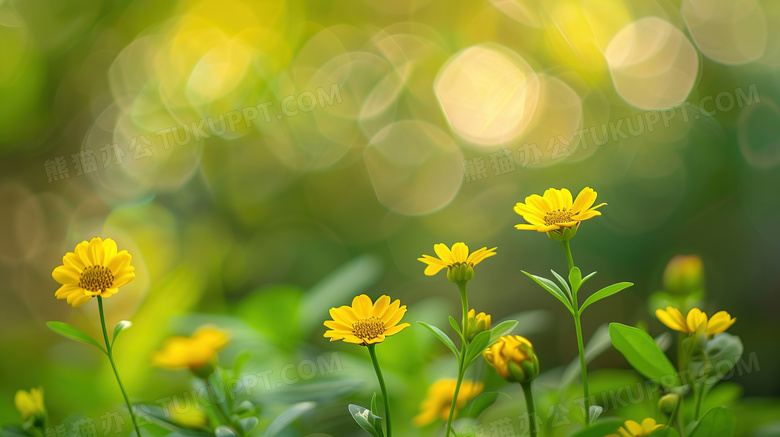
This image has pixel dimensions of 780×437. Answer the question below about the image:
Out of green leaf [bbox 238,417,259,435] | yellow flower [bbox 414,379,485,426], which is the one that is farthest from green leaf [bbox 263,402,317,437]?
yellow flower [bbox 414,379,485,426]

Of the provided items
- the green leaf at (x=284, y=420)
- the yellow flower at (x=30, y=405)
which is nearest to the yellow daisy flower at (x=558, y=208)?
the green leaf at (x=284, y=420)

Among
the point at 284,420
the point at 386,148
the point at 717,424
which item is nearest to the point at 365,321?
the point at 284,420

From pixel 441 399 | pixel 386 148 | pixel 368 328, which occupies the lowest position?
pixel 441 399

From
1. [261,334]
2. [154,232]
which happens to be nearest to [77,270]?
[261,334]

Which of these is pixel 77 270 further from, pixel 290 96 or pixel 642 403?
pixel 290 96

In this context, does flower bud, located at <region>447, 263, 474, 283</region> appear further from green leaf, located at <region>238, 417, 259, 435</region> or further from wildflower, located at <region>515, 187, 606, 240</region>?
green leaf, located at <region>238, 417, 259, 435</region>

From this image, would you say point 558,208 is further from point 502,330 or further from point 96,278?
point 96,278

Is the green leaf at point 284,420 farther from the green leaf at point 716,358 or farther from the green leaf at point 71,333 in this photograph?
the green leaf at point 716,358
